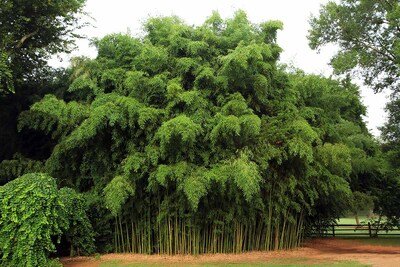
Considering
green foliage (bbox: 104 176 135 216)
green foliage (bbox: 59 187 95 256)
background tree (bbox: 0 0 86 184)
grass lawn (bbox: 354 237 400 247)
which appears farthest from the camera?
grass lawn (bbox: 354 237 400 247)

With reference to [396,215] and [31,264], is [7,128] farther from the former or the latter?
[396,215]

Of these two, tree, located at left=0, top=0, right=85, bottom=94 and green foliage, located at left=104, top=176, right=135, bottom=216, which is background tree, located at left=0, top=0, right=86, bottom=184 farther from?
green foliage, located at left=104, top=176, right=135, bottom=216

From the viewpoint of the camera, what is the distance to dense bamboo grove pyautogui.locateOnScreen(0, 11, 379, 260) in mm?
9023

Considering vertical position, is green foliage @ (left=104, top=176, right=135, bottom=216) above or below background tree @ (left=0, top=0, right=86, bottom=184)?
below

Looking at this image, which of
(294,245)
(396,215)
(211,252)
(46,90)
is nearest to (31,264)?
(211,252)

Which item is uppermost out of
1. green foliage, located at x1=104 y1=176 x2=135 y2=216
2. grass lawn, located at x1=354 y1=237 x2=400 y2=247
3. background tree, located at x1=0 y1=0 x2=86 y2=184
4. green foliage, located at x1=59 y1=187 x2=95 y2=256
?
background tree, located at x1=0 y1=0 x2=86 y2=184

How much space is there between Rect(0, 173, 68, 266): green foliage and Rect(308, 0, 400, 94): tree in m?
8.80

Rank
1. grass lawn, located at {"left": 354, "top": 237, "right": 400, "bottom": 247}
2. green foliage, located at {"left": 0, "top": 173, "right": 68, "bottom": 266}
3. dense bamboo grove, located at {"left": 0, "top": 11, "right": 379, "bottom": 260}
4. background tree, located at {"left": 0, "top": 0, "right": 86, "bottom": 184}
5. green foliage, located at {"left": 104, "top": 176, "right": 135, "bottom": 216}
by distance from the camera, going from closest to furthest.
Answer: green foliage, located at {"left": 0, "top": 173, "right": 68, "bottom": 266}
green foliage, located at {"left": 104, "top": 176, "right": 135, "bottom": 216}
dense bamboo grove, located at {"left": 0, "top": 11, "right": 379, "bottom": 260}
background tree, located at {"left": 0, "top": 0, "right": 86, "bottom": 184}
grass lawn, located at {"left": 354, "top": 237, "right": 400, "bottom": 247}

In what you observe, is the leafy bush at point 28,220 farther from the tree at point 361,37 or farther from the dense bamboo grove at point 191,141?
the tree at point 361,37

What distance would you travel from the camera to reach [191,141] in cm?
880

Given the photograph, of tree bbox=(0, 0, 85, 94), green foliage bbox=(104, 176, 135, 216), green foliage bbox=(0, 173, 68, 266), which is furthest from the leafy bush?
tree bbox=(0, 0, 85, 94)

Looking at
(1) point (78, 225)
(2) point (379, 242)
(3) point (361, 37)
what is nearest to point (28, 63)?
(1) point (78, 225)

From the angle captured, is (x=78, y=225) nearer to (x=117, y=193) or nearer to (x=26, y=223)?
(x=117, y=193)

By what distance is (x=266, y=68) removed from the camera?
374 inches
